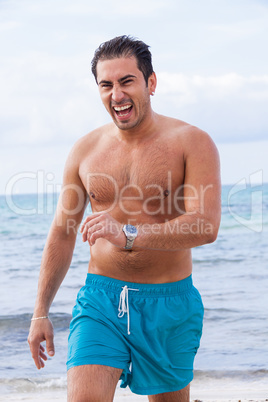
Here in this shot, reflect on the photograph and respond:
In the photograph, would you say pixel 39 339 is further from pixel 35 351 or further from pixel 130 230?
pixel 130 230

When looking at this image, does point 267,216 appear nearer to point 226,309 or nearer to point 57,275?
point 226,309

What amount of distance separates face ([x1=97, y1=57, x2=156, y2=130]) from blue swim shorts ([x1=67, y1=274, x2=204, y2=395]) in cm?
81

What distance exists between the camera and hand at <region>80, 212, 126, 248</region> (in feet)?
8.14

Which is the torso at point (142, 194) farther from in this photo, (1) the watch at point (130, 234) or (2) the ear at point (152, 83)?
(1) the watch at point (130, 234)

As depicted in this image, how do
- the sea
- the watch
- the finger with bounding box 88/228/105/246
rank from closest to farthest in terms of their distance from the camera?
the finger with bounding box 88/228/105/246, the watch, the sea

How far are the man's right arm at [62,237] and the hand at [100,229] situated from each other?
0.77 meters

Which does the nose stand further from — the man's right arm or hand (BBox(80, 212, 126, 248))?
hand (BBox(80, 212, 126, 248))

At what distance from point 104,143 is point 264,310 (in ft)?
19.5

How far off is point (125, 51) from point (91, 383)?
1.56m

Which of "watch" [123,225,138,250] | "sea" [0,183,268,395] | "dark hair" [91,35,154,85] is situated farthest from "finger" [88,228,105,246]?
"sea" [0,183,268,395]

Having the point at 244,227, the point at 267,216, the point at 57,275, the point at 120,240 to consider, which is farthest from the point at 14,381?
the point at 267,216

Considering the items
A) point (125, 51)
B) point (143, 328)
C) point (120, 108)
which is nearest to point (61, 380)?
point (143, 328)

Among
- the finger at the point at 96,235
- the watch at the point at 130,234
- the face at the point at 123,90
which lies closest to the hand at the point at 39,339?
the watch at the point at 130,234

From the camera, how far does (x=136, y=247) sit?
3.15m
